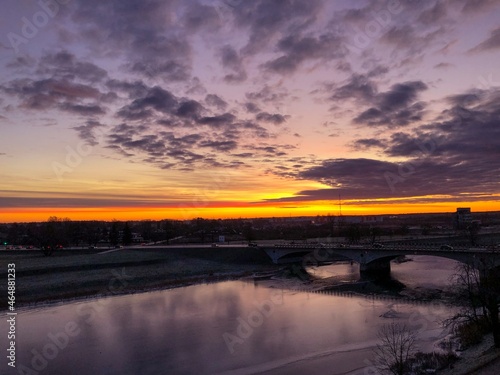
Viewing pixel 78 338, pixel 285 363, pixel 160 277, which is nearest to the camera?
pixel 285 363

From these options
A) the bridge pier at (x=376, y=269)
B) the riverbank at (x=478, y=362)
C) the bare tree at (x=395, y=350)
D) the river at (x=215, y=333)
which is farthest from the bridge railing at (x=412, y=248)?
the riverbank at (x=478, y=362)

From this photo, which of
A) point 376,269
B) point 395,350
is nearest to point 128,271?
point 376,269

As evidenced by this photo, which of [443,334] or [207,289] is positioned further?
[207,289]

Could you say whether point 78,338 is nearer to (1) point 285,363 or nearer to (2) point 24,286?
(1) point 285,363

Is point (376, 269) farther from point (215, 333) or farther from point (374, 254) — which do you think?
point (215, 333)

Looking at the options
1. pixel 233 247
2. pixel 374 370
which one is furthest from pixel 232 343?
pixel 233 247

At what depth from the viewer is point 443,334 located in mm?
26984

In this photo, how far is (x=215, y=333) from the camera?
28.5 meters

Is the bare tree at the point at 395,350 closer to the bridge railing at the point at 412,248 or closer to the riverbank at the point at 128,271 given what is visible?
the bridge railing at the point at 412,248

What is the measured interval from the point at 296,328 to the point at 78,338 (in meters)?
14.8

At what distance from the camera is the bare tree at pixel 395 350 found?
1992 centimetres

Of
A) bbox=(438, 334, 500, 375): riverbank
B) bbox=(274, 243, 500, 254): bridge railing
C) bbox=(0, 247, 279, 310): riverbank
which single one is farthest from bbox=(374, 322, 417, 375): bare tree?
bbox=(0, 247, 279, 310): riverbank

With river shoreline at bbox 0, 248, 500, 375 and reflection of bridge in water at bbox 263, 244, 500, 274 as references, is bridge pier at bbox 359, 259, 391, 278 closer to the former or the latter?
reflection of bridge in water at bbox 263, 244, 500, 274

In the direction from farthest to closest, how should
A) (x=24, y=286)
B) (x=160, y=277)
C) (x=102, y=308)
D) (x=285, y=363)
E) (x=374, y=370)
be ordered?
(x=160, y=277) → (x=24, y=286) → (x=102, y=308) → (x=285, y=363) → (x=374, y=370)
